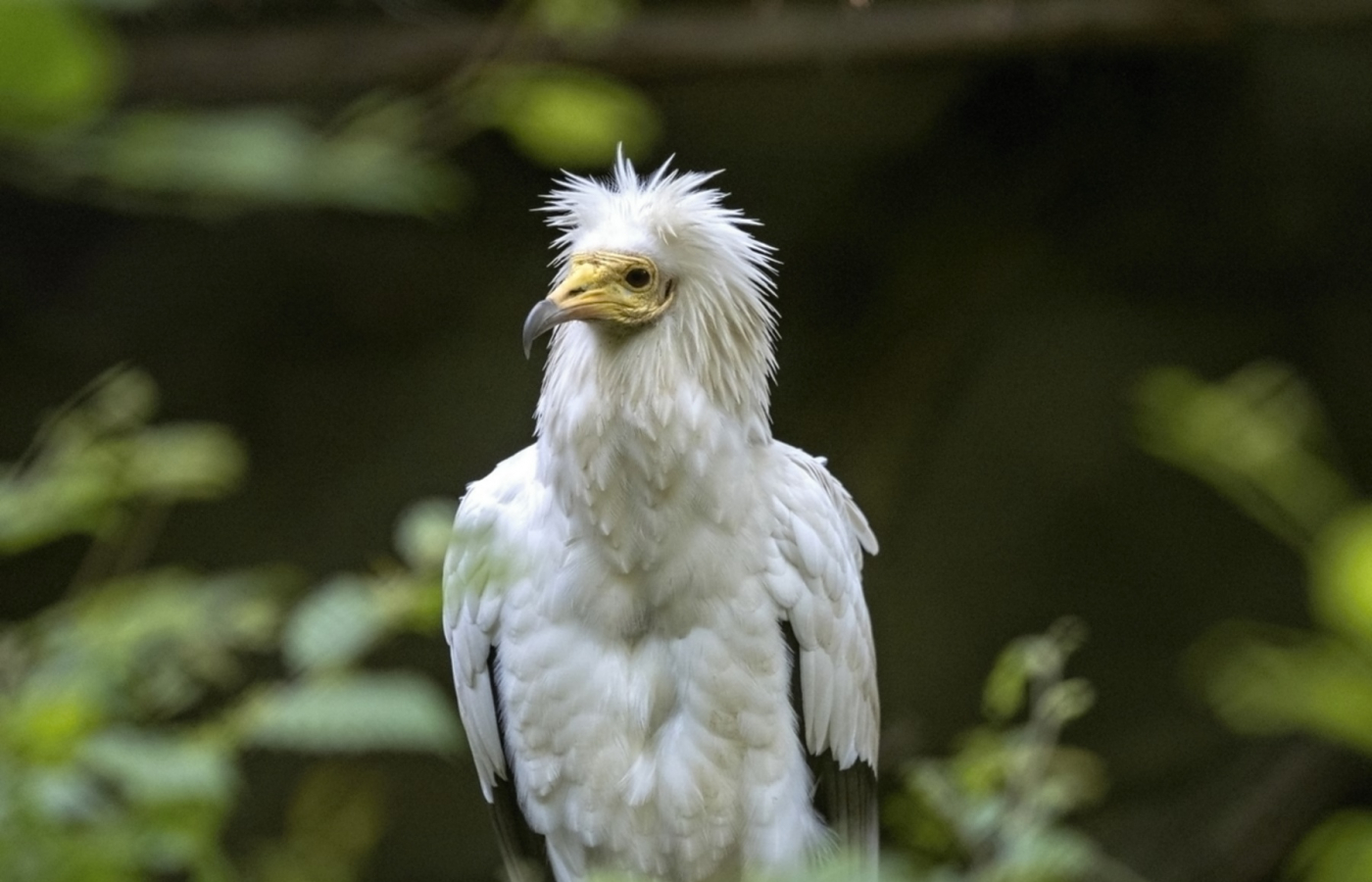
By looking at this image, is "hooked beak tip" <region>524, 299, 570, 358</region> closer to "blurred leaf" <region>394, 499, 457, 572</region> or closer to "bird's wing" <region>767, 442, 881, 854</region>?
"bird's wing" <region>767, 442, 881, 854</region>

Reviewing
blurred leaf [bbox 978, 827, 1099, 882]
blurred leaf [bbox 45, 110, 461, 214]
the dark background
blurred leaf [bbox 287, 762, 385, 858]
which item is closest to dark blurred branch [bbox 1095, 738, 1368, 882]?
the dark background

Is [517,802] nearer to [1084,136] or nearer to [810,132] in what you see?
[810,132]

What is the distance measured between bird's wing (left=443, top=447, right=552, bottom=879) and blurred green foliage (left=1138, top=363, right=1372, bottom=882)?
1.51 m

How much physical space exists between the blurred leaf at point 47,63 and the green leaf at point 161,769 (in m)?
0.60

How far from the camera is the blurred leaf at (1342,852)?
53 centimetres

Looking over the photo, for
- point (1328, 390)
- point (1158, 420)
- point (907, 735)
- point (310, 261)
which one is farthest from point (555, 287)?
point (1328, 390)

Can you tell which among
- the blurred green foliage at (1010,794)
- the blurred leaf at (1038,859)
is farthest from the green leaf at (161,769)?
the blurred green foliage at (1010,794)

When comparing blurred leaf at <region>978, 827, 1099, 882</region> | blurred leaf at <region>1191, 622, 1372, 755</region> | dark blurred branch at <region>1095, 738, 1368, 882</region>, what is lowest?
blurred leaf at <region>1191, 622, 1372, 755</region>

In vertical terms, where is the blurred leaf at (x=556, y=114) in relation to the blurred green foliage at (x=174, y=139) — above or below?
above

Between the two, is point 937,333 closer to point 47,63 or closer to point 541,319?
point 541,319

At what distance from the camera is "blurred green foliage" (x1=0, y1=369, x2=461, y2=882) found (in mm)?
855

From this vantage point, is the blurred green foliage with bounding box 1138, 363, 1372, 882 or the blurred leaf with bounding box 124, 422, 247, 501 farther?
the blurred leaf with bounding box 124, 422, 247, 501

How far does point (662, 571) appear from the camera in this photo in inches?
88.0

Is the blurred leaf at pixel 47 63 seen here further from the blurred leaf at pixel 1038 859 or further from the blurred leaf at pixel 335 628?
the blurred leaf at pixel 1038 859
